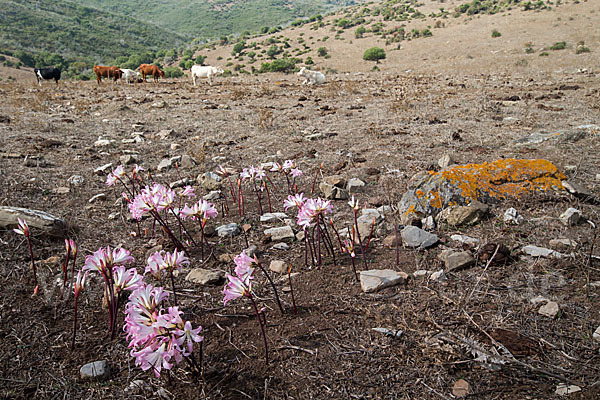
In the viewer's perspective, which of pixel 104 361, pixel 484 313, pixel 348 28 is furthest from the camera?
pixel 348 28

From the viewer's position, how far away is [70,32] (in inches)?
2849

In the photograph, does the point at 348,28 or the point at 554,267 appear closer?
the point at 554,267

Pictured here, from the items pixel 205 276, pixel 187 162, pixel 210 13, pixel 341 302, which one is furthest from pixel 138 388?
pixel 210 13

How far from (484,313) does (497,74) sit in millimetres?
14248

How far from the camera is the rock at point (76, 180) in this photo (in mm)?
4645

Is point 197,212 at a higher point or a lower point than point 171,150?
higher

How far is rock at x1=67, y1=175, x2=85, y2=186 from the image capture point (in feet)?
15.2

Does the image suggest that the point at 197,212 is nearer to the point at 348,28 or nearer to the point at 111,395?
the point at 111,395

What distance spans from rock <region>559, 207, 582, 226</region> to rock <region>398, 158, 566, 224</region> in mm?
439

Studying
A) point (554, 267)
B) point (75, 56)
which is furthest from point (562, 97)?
point (75, 56)

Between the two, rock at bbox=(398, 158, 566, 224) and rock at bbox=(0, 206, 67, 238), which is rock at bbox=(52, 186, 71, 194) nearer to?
rock at bbox=(0, 206, 67, 238)

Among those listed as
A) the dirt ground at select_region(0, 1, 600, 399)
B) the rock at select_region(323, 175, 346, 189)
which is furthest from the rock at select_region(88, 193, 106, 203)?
the rock at select_region(323, 175, 346, 189)

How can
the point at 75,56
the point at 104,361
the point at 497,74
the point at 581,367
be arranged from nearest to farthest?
the point at 581,367 < the point at 104,361 < the point at 497,74 < the point at 75,56

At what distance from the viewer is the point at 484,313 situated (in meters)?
2.02
